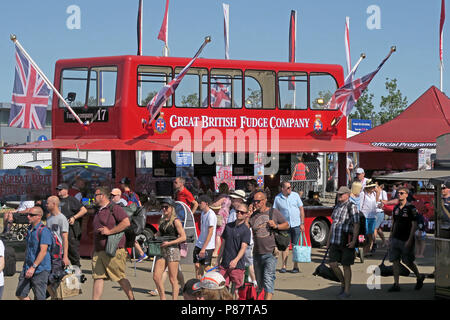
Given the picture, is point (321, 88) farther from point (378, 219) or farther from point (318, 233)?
point (378, 219)

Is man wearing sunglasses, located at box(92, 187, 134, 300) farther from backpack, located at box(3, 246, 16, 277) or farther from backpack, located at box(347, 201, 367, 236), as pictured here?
backpack, located at box(347, 201, 367, 236)

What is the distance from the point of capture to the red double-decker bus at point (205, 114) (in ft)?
58.2

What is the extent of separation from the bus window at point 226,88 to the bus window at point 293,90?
119 centimetres

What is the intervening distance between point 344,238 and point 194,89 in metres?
8.21

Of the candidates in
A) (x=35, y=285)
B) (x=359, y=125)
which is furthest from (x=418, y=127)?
(x=359, y=125)

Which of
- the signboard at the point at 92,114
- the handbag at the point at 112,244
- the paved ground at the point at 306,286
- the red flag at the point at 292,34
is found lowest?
the paved ground at the point at 306,286

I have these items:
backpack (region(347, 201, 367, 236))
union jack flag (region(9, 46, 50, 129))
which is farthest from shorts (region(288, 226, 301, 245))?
union jack flag (region(9, 46, 50, 129))

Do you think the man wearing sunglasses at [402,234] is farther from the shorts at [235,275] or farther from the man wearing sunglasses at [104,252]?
the man wearing sunglasses at [104,252]

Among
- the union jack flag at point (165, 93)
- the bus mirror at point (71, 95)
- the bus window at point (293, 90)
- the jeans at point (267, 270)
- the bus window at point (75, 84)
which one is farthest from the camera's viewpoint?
the bus window at point (293, 90)

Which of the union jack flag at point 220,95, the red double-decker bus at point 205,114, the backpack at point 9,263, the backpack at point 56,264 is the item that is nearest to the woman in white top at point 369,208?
the red double-decker bus at point 205,114

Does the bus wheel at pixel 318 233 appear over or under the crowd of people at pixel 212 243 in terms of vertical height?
under

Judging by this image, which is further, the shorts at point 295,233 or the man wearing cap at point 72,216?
the shorts at point 295,233
